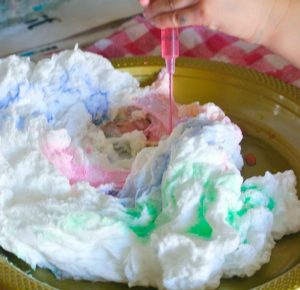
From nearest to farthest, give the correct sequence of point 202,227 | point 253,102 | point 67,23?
point 202,227 → point 253,102 → point 67,23

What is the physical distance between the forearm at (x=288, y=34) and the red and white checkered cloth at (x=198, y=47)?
0.16m

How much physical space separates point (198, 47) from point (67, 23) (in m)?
0.26

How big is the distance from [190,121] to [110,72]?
16 cm

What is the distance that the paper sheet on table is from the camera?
107cm

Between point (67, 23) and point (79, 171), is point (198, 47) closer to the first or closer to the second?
point (67, 23)

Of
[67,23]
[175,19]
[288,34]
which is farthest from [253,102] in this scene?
[67,23]

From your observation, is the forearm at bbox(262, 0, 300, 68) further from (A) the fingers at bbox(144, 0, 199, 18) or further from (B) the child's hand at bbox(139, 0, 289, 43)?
(A) the fingers at bbox(144, 0, 199, 18)

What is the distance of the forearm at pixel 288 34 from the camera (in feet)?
2.48

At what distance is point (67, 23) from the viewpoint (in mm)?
1128

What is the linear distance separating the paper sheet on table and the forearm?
16.7 inches

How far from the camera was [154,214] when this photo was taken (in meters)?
0.61

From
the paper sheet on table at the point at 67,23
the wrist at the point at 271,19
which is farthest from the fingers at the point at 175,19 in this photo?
the paper sheet on table at the point at 67,23

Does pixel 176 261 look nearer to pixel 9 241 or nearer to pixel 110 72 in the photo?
pixel 9 241

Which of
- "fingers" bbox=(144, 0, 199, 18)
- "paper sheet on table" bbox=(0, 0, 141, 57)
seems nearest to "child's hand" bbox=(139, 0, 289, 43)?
"fingers" bbox=(144, 0, 199, 18)
